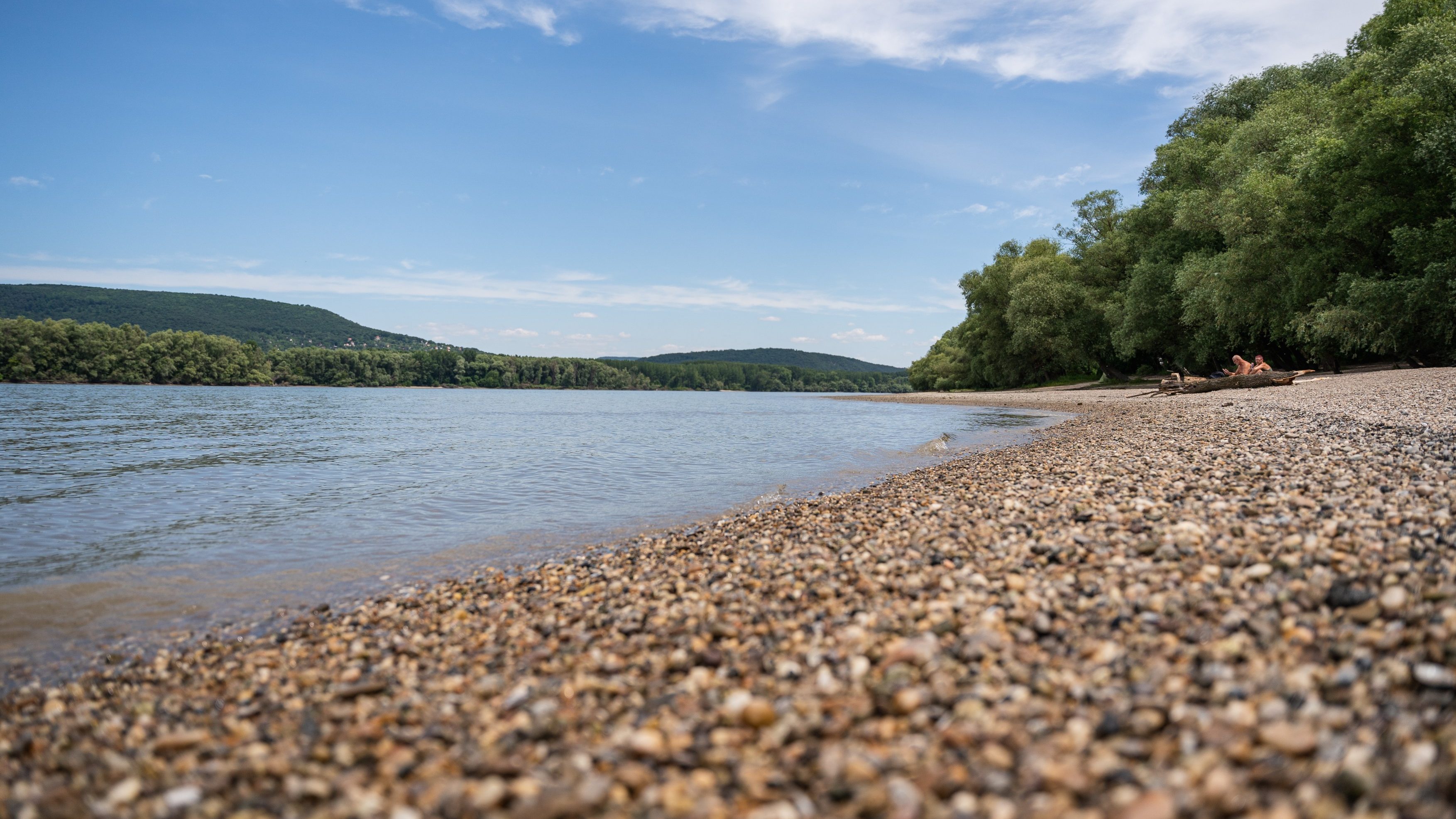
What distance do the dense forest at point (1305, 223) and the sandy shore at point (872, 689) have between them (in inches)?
1265

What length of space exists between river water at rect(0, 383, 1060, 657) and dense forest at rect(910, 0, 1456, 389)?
46.7 feet

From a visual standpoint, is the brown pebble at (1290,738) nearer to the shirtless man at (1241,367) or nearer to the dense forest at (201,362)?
the shirtless man at (1241,367)

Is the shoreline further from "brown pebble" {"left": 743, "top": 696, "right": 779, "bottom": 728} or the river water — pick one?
"brown pebble" {"left": 743, "top": 696, "right": 779, "bottom": 728}

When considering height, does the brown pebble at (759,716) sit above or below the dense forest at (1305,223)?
below

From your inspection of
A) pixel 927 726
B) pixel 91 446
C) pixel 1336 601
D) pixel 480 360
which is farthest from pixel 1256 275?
pixel 480 360

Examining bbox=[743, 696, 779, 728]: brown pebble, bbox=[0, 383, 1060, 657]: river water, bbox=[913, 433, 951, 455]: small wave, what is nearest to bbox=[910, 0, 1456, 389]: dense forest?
bbox=[0, 383, 1060, 657]: river water

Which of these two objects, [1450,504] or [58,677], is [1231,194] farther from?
[58,677]

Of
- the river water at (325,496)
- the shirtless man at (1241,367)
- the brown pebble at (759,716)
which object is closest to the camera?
the brown pebble at (759,716)

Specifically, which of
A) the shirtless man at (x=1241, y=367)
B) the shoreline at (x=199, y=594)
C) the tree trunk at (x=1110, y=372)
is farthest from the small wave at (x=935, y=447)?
the tree trunk at (x=1110, y=372)

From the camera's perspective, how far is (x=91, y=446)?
2652 centimetres

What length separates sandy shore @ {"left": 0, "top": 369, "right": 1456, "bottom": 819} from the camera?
3.15 meters

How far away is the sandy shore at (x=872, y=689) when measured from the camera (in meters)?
3.15

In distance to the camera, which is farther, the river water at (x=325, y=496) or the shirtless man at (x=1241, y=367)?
the shirtless man at (x=1241, y=367)

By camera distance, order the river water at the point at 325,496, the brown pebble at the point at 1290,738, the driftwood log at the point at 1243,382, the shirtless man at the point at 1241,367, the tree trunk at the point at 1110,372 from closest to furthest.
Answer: the brown pebble at the point at 1290,738, the river water at the point at 325,496, the driftwood log at the point at 1243,382, the shirtless man at the point at 1241,367, the tree trunk at the point at 1110,372
